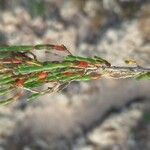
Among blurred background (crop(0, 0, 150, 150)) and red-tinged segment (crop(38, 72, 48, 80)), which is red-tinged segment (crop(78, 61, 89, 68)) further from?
blurred background (crop(0, 0, 150, 150))

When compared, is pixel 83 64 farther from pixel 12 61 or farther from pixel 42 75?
pixel 12 61

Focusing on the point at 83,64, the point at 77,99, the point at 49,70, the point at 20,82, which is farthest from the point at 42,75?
the point at 77,99

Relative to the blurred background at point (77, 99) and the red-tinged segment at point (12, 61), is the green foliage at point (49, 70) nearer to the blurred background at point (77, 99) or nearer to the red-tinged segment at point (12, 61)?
the red-tinged segment at point (12, 61)

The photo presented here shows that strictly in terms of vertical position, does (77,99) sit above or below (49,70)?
below

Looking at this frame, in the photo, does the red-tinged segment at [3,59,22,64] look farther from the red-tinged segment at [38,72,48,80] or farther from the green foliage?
the red-tinged segment at [38,72,48,80]

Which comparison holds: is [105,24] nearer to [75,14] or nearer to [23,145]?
[75,14]

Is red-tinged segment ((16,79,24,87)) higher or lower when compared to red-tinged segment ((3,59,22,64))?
lower

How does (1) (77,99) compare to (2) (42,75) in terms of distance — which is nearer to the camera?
(2) (42,75)

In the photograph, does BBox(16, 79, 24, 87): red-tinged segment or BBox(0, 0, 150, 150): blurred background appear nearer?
BBox(16, 79, 24, 87): red-tinged segment

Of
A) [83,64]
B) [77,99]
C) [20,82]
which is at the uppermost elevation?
[83,64]

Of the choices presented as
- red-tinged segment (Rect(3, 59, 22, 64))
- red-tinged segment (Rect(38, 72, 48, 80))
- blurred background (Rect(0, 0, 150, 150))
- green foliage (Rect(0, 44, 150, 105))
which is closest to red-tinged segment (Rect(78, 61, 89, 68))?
green foliage (Rect(0, 44, 150, 105))
